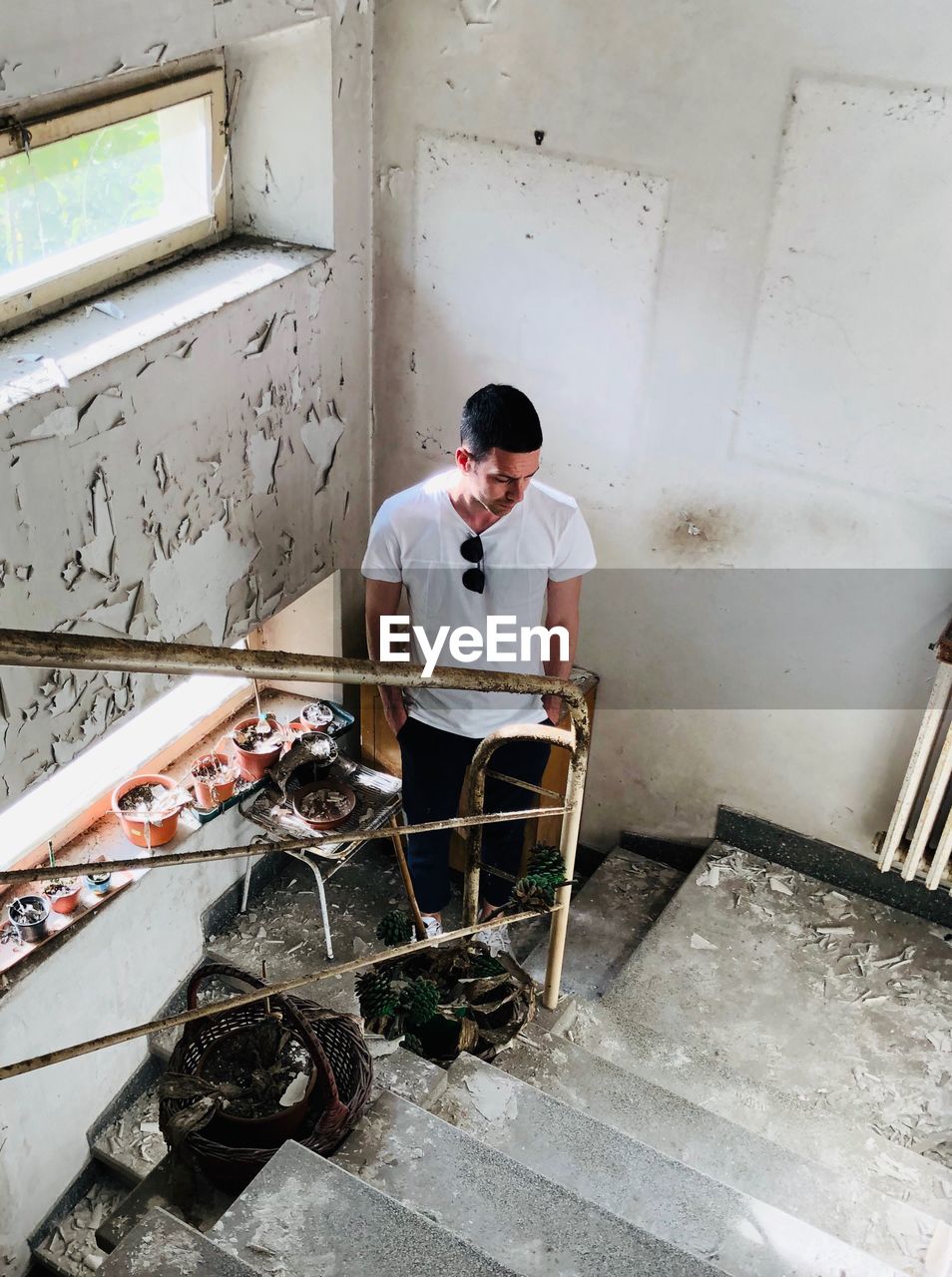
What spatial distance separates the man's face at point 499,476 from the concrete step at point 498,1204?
1.38 m

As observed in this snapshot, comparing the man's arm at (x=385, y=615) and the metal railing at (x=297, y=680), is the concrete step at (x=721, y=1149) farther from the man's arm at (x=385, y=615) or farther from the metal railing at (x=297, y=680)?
the man's arm at (x=385, y=615)

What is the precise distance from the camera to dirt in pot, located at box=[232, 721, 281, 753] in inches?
151

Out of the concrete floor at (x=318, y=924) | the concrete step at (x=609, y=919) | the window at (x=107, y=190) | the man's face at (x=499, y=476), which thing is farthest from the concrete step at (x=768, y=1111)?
the window at (x=107, y=190)

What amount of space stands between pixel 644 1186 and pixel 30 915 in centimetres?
173

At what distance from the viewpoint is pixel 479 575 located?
9.87ft

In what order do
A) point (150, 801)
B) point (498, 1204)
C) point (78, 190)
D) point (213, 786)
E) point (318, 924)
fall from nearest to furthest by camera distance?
1. point (498, 1204)
2. point (78, 190)
3. point (150, 801)
4. point (213, 786)
5. point (318, 924)

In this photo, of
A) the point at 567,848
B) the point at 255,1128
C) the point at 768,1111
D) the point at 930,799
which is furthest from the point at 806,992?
the point at 255,1128

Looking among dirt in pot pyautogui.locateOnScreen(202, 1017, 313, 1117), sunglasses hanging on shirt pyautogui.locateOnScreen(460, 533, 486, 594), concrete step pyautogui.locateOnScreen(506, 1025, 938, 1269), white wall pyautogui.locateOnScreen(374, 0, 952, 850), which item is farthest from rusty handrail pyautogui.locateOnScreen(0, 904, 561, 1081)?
white wall pyautogui.locateOnScreen(374, 0, 952, 850)

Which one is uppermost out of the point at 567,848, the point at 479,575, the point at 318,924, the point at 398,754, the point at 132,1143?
the point at 479,575

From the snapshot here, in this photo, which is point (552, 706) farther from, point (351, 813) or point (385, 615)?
point (351, 813)

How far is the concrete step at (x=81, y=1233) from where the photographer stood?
3350 mm

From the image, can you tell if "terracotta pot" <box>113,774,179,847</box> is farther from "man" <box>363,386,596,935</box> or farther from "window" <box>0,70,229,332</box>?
"window" <box>0,70,229,332</box>

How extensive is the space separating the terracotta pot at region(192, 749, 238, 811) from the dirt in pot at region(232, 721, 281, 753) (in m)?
0.09

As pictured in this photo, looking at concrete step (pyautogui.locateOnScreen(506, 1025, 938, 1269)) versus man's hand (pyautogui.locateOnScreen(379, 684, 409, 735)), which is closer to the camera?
concrete step (pyautogui.locateOnScreen(506, 1025, 938, 1269))
